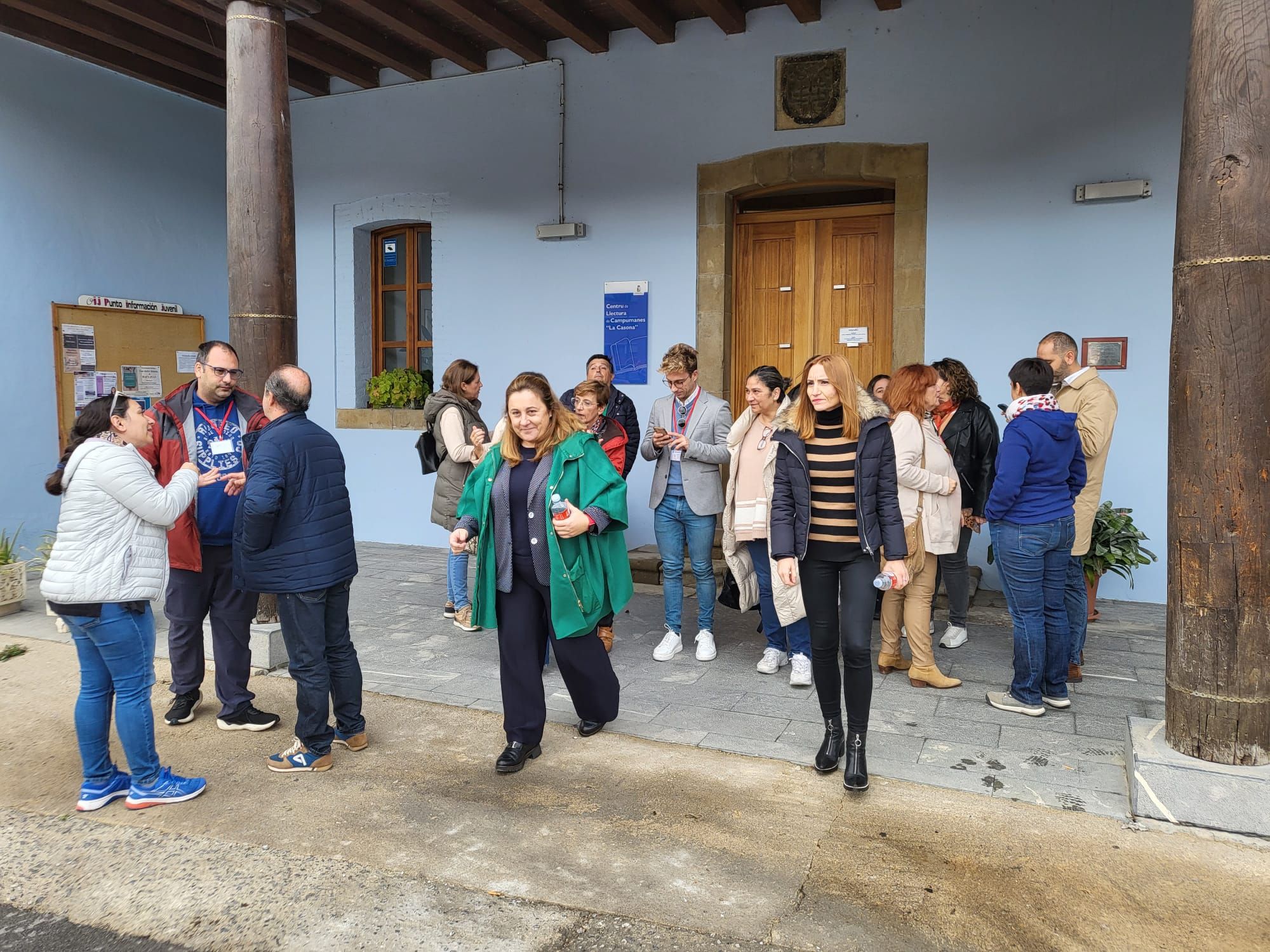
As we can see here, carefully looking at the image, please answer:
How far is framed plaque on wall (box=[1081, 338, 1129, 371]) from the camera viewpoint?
6.58 m

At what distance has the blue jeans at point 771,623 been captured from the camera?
5035 mm

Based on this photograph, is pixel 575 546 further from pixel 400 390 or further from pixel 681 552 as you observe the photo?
pixel 400 390

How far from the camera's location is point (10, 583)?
21.6 ft

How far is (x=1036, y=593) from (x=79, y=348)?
27.5 feet

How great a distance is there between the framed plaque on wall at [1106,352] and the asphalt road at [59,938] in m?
6.36

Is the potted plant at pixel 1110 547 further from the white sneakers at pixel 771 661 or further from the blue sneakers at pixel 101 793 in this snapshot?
the blue sneakers at pixel 101 793

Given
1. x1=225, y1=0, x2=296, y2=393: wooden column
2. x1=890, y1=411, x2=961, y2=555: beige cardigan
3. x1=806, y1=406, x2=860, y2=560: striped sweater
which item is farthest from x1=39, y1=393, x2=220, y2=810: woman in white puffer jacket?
x1=890, y1=411, x2=961, y2=555: beige cardigan

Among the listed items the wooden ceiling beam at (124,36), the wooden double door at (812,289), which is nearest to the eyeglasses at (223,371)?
the wooden double door at (812,289)

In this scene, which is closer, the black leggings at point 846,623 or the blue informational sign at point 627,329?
the black leggings at point 846,623

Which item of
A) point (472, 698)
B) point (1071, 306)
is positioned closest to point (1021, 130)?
point (1071, 306)

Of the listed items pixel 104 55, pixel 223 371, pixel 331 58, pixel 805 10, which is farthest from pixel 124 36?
pixel 805 10

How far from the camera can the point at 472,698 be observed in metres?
4.83

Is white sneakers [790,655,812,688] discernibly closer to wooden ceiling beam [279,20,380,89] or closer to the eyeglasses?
the eyeglasses

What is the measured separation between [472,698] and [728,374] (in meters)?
3.96
